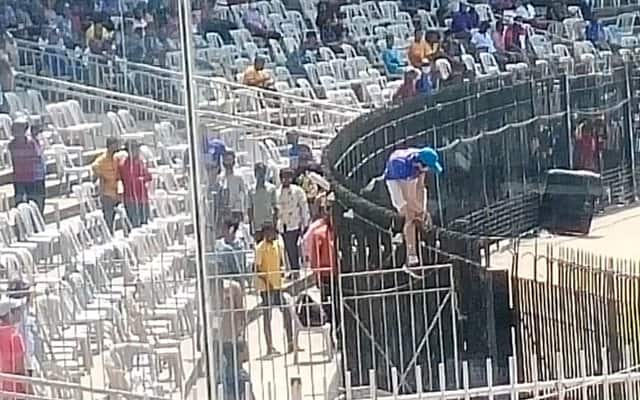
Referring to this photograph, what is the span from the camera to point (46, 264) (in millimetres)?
3754

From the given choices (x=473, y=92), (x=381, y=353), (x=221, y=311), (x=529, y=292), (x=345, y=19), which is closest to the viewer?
(x=221, y=311)

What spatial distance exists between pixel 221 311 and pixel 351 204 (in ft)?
3.17

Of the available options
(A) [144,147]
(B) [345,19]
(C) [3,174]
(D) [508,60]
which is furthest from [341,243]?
(B) [345,19]

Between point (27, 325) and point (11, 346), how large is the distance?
12cm

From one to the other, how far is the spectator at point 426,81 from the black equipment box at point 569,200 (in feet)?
2.55

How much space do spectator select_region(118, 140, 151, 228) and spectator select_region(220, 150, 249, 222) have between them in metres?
0.18

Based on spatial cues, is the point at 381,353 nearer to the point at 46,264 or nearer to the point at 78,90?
the point at 46,264

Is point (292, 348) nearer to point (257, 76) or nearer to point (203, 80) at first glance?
point (203, 80)

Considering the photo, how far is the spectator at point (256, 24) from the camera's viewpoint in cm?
625

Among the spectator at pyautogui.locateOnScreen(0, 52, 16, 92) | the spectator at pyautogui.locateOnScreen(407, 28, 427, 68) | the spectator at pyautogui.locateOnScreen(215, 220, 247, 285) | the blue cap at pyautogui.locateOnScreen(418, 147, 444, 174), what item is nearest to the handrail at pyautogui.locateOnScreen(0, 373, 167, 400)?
the spectator at pyautogui.locateOnScreen(215, 220, 247, 285)

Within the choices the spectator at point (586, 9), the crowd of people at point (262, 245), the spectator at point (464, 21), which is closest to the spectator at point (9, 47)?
the crowd of people at point (262, 245)

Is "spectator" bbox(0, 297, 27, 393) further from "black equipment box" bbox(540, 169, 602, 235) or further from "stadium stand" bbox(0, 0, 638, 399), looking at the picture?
"black equipment box" bbox(540, 169, 602, 235)

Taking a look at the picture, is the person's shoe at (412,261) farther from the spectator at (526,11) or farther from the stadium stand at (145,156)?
the spectator at (526,11)

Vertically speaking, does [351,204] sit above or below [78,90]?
below
